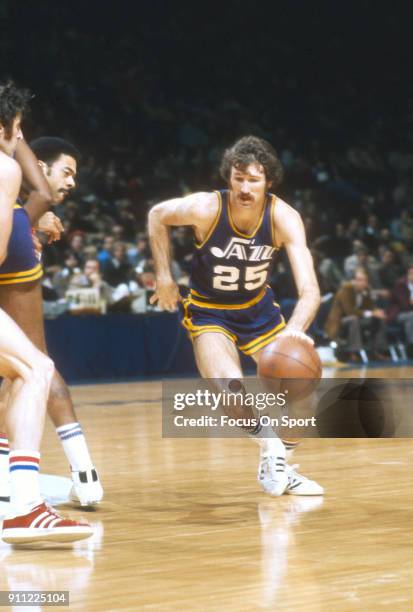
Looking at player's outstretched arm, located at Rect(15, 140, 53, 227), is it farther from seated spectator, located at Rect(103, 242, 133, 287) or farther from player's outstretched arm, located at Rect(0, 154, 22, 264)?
seated spectator, located at Rect(103, 242, 133, 287)

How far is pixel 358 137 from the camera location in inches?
920

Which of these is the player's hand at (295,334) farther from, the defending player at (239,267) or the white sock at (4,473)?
the white sock at (4,473)

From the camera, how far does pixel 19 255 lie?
4.91m

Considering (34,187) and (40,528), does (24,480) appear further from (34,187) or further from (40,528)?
(34,187)

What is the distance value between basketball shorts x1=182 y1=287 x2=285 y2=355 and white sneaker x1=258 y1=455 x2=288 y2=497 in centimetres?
72

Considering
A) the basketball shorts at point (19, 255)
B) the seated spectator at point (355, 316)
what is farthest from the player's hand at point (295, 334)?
the seated spectator at point (355, 316)

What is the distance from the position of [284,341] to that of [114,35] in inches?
681

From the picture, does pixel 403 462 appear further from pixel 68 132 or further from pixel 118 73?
pixel 118 73

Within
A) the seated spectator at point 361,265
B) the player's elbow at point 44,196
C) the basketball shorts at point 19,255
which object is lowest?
the seated spectator at point 361,265

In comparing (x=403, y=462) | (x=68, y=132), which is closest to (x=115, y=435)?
(x=403, y=462)

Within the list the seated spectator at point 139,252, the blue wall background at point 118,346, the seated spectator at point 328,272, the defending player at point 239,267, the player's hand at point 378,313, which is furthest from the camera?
the seated spectator at point 328,272

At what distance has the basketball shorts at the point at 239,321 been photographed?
602 centimetres

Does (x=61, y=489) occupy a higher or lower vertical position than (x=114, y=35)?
lower

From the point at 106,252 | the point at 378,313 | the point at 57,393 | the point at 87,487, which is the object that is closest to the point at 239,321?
the point at 57,393
